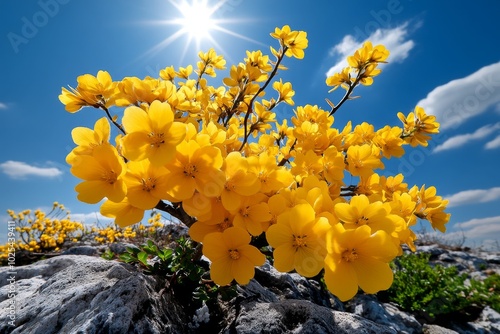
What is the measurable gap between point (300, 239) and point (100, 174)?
0.82m

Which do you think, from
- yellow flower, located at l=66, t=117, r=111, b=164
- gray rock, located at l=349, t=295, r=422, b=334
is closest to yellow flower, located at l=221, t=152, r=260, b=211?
yellow flower, located at l=66, t=117, r=111, b=164

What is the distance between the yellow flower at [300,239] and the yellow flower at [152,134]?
481mm

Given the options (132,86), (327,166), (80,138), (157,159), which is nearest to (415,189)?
(327,166)

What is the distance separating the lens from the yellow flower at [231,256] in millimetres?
1313

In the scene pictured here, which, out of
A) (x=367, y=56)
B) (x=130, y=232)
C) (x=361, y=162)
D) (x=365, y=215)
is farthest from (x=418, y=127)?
(x=130, y=232)

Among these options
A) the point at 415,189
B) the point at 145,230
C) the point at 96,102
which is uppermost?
the point at 145,230

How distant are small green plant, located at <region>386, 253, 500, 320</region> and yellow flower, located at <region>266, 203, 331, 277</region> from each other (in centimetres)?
405

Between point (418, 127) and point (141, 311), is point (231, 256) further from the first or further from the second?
point (418, 127)

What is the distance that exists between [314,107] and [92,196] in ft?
6.06

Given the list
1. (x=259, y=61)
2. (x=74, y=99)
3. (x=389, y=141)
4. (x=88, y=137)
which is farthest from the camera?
(x=259, y=61)

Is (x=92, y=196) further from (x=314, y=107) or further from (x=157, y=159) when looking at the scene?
(x=314, y=107)

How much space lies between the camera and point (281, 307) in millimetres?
1796

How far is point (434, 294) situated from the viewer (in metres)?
4.58

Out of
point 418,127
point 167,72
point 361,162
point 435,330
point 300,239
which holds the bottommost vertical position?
point 435,330
